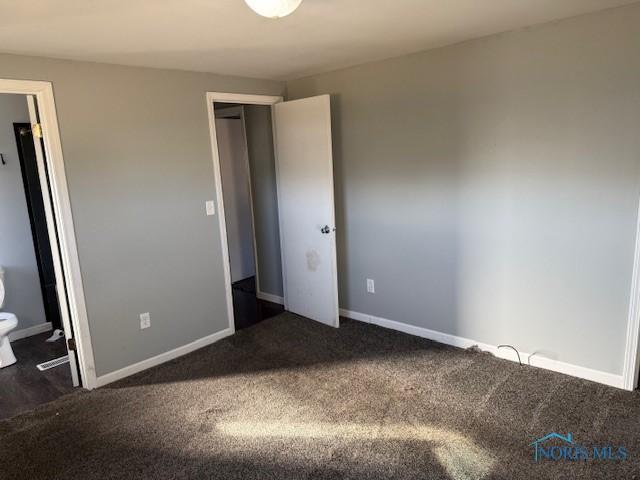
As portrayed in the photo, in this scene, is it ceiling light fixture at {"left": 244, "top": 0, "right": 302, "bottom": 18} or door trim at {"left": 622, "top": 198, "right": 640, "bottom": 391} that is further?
door trim at {"left": 622, "top": 198, "right": 640, "bottom": 391}

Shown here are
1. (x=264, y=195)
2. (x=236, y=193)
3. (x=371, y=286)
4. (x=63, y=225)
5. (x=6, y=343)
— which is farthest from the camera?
(x=236, y=193)

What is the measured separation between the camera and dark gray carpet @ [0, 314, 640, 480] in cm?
210

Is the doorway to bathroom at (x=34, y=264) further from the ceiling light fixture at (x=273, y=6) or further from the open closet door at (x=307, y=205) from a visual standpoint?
the open closet door at (x=307, y=205)

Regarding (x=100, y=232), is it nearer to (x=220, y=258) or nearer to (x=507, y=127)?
(x=220, y=258)

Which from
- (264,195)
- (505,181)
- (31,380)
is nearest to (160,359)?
(31,380)

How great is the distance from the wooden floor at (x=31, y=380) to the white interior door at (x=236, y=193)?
204cm

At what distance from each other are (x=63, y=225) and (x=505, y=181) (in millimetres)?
2854

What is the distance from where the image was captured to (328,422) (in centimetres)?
244

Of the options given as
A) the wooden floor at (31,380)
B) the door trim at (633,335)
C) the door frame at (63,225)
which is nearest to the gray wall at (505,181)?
the door trim at (633,335)

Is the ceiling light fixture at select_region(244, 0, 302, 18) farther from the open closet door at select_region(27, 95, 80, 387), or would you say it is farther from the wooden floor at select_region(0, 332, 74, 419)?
the wooden floor at select_region(0, 332, 74, 419)

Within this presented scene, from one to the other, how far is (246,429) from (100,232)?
5.26 feet

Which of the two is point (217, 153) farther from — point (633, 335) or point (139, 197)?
point (633, 335)

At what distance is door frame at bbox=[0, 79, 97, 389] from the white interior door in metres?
2.04

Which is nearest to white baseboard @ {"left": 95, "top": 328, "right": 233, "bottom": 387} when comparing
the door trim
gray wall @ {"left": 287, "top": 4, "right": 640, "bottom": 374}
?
gray wall @ {"left": 287, "top": 4, "right": 640, "bottom": 374}
